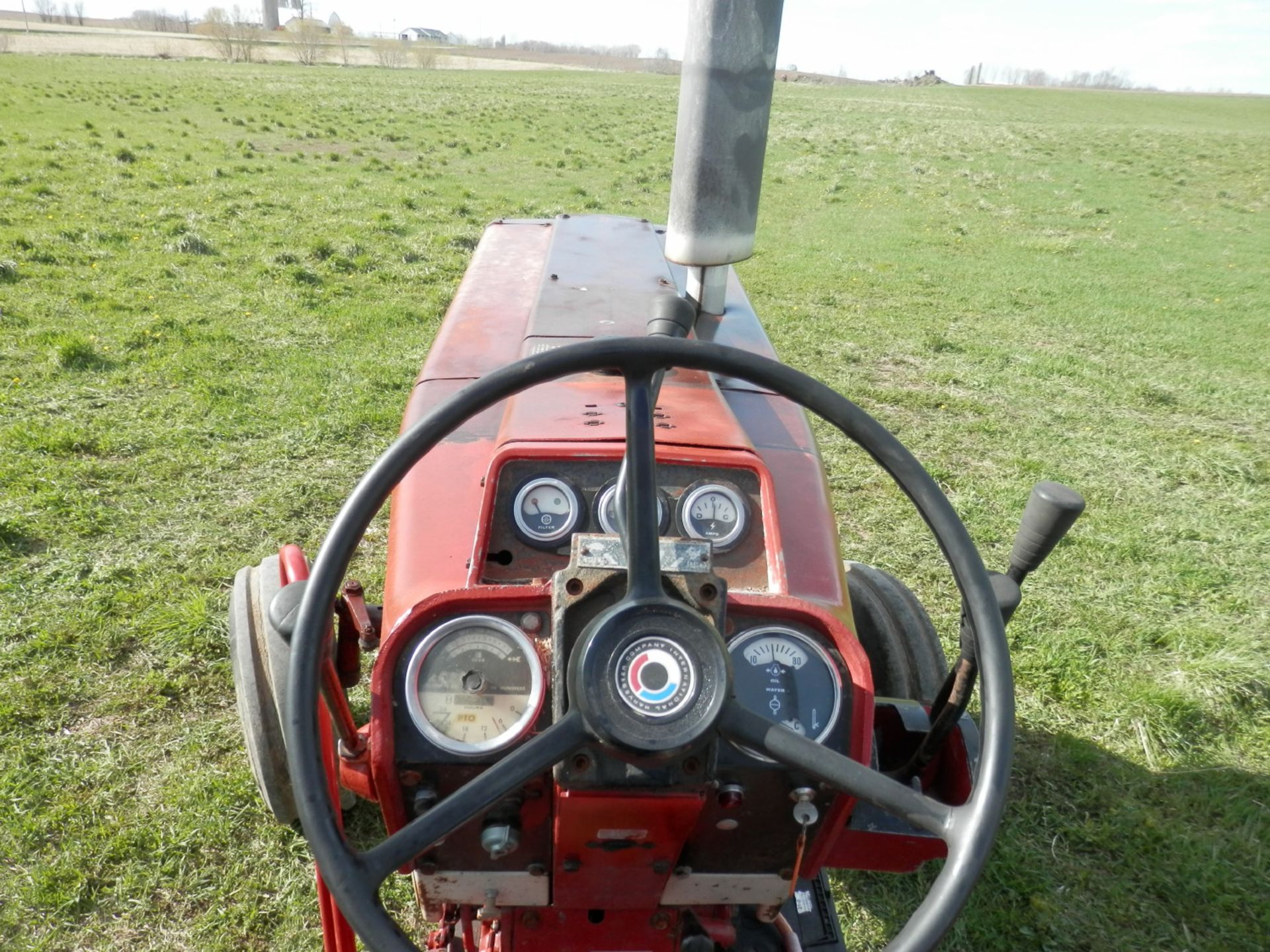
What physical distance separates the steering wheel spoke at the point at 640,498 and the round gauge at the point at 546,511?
1.67 feet

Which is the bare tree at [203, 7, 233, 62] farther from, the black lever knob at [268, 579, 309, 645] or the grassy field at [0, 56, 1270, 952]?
the black lever knob at [268, 579, 309, 645]

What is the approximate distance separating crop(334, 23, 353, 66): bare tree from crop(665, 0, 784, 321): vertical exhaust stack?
1786 inches

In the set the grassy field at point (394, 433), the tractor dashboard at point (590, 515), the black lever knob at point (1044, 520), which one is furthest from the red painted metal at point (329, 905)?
the black lever knob at point (1044, 520)

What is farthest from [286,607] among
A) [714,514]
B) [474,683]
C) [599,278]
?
[599,278]

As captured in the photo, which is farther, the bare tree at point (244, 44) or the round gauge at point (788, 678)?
the bare tree at point (244, 44)

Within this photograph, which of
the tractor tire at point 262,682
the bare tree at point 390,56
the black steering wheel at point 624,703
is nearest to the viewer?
the black steering wheel at point 624,703

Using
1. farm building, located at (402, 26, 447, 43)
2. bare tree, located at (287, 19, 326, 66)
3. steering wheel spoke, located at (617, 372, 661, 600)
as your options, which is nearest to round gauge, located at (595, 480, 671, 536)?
steering wheel spoke, located at (617, 372, 661, 600)

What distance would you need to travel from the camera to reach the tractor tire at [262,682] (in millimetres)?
2074

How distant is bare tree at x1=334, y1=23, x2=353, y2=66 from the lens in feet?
147

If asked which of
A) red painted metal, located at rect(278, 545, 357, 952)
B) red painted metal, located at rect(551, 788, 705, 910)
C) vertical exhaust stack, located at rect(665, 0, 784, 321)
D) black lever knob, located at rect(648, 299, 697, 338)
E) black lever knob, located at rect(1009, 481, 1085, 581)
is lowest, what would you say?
red painted metal, located at rect(278, 545, 357, 952)

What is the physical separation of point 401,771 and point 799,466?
4.22 ft

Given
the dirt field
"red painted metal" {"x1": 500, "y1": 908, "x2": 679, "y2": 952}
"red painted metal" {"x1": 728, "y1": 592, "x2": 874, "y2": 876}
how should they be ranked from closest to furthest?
1. "red painted metal" {"x1": 728, "y1": 592, "x2": 874, "y2": 876}
2. "red painted metal" {"x1": 500, "y1": 908, "x2": 679, "y2": 952}
3. the dirt field

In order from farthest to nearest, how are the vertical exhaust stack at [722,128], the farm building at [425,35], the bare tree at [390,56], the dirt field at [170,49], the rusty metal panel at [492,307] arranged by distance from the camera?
1. the farm building at [425,35]
2. the bare tree at [390,56]
3. the dirt field at [170,49]
4. the rusty metal panel at [492,307]
5. the vertical exhaust stack at [722,128]

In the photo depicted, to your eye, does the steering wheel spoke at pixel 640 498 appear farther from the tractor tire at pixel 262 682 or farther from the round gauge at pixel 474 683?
Result: the tractor tire at pixel 262 682
